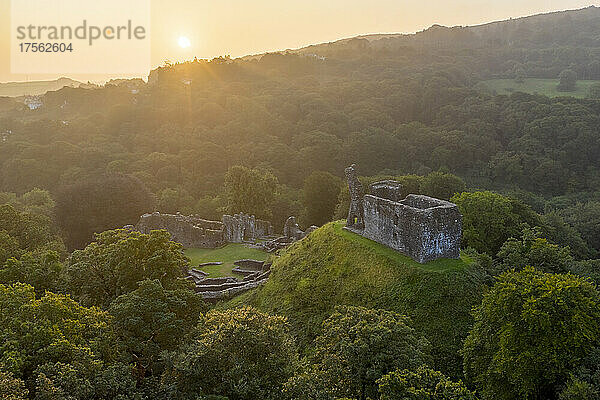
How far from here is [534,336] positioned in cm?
1616

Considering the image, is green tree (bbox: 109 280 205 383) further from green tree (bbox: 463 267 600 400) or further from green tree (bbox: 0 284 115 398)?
green tree (bbox: 463 267 600 400)

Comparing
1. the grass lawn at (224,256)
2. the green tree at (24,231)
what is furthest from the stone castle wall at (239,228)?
the green tree at (24,231)

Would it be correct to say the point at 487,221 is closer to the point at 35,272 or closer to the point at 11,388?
the point at 35,272

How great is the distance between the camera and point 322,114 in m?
96.3

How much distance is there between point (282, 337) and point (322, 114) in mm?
83404

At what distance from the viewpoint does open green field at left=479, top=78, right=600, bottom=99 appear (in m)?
106

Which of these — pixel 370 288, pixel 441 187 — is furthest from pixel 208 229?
pixel 441 187

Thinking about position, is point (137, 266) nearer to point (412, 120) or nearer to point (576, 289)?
point (576, 289)

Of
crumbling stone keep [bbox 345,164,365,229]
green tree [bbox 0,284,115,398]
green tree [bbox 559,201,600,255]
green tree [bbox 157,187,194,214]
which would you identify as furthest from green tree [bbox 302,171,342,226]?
green tree [bbox 0,284,115,398]

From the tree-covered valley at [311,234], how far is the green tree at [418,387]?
0.06 metres

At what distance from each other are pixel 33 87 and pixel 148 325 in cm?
14852

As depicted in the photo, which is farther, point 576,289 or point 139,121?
point 139,121

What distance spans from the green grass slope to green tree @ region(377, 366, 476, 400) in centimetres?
693

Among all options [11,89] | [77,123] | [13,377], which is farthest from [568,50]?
[11,89]
